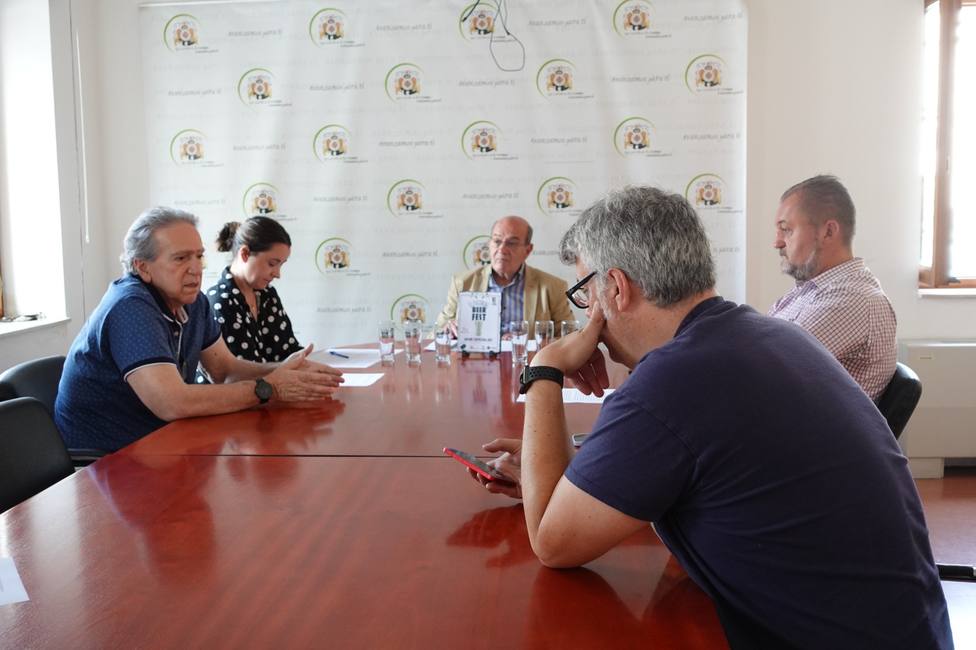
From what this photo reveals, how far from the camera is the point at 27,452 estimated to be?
6.77 feet

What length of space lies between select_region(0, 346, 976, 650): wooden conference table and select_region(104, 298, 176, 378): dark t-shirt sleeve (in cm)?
39

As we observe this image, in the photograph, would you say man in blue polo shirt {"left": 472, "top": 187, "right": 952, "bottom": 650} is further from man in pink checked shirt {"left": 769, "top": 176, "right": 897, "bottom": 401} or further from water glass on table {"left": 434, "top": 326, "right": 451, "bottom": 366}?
water glass on table {"left": 434, "top": 326, "right": 451, "bottom": 366}

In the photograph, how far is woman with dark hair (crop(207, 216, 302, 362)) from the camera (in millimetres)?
3613

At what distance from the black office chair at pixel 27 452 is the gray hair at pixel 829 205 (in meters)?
2.48

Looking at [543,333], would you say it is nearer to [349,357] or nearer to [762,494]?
[349,357]

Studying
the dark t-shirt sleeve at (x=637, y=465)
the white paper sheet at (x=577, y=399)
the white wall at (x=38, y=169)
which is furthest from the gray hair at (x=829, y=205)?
the white wall at (x=38, y=169)

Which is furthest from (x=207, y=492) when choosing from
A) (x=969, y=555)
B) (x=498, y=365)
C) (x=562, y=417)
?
(x=969, y=555)

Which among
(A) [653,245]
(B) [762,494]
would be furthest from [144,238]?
(B) [762,494]

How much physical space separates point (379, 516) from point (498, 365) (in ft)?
6.03

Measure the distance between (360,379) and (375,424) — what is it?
2.49ft

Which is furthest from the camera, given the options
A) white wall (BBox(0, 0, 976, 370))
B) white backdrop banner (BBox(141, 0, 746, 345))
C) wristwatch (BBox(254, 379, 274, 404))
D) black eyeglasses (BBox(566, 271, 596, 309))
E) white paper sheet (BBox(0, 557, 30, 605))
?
white backdrop banner (BBox(141, 0, 746, 345))

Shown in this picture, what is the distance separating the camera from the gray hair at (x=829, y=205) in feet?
9.62

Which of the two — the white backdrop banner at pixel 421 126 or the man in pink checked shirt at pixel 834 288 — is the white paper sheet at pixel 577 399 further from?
the white backdrop banner at pixel 421 126

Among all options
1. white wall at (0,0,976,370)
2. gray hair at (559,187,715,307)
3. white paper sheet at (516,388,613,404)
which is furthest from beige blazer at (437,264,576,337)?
gray hair at (559,187,715,307)
